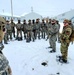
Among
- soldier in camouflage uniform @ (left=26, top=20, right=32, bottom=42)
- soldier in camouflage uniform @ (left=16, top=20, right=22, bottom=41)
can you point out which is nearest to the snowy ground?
soldier in camouflage uniform @ (left=26, top=20, right=32, bottom=42)

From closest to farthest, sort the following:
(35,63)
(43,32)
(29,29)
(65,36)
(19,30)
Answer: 1. (65,36)
2. (35,63)
3. (29,29)
4. (19,30)
5. (43,32)

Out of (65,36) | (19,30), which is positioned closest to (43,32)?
(19,30)

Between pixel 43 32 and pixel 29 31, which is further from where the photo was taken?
pixel 43 32

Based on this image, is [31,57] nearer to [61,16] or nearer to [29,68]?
[29,68]

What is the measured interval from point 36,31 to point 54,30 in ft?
18.2

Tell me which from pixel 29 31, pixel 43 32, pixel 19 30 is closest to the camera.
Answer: pixel 29 31

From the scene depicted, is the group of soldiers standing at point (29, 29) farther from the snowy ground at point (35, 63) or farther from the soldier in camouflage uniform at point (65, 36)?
the soldier in camouflage uniform at point (65, 36)

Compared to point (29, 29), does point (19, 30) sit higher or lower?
lower

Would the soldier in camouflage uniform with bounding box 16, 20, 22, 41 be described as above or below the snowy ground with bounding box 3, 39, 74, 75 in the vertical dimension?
above

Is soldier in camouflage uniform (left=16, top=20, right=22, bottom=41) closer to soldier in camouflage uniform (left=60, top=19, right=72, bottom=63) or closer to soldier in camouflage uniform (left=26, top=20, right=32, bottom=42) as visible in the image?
soldier in camouflage uniform (left=26, top=20, right=32, bottom=42)

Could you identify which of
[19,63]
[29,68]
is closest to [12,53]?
[19,63]

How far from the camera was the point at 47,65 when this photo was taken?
923cm

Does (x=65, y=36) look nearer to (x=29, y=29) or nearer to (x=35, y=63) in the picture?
(x=35, y=63)

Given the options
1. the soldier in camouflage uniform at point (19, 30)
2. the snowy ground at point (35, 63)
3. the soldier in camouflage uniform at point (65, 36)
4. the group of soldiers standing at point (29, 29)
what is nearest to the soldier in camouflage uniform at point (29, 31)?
the group of soldiers standing at point (29, 29)
